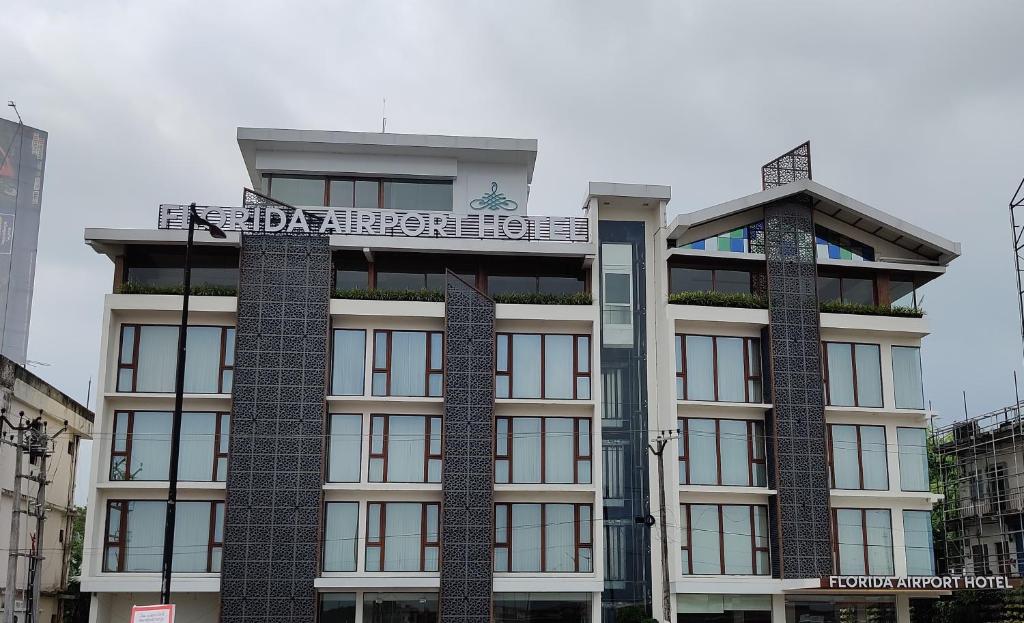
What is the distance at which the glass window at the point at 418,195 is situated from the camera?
160 feet

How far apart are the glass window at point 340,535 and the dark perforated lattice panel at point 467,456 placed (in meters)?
3.62

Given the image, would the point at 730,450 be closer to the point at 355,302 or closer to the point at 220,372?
the point at 355,302

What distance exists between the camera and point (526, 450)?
145 ft

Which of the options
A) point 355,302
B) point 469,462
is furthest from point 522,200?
point 469,462

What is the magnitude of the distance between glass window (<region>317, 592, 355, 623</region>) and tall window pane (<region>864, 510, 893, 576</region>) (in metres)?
20.3

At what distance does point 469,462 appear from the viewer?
42750 millimetres

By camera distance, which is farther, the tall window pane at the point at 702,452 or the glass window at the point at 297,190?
the glass window at the point at 297,190

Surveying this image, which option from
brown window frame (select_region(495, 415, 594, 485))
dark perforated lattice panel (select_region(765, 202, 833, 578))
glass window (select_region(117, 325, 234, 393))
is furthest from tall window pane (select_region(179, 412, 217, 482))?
dark perforated lattice panel (select_region(765, 202, 833, 578))

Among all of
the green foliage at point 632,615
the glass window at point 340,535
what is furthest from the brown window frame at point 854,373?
the glass window at point 340,535

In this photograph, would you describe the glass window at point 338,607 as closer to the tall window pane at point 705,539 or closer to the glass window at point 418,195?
the tall window pane at point 705,539

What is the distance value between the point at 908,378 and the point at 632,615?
1518 cm

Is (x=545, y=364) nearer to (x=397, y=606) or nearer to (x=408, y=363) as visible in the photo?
(x=408, y=363)

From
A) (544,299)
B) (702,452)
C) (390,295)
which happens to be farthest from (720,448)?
(390,295)

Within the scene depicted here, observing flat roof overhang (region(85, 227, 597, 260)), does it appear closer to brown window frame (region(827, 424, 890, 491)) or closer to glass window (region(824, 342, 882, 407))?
glass window (region(824, 342, 882, 407))
